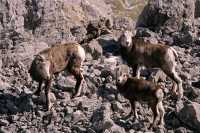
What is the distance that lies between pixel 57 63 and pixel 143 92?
3.06 meters

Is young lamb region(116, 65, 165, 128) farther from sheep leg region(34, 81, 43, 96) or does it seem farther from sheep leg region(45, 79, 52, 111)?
sheep leg region(34, 81, 43, 96)

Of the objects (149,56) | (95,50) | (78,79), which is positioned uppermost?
(149,56)

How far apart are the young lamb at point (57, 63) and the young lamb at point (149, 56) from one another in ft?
4.46

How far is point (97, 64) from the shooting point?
21.3 m

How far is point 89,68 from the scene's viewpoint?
2123cm

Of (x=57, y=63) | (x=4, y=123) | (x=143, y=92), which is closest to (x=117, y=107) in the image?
(x=143, y=92)

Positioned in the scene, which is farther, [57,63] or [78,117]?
[57,63]

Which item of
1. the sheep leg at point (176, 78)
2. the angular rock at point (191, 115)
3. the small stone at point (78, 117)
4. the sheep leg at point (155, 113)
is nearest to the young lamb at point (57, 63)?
the small stone at point (78, 117)

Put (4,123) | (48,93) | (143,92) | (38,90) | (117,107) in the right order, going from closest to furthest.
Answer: (143,92)
(117,107)
(4,123)
(48,93)
(38,90)

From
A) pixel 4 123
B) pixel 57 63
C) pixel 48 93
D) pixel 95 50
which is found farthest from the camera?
pixel 95 50

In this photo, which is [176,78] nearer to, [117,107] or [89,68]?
[117,107]

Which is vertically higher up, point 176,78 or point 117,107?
point 176,78

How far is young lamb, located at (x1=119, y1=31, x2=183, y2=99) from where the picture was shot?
765 inches

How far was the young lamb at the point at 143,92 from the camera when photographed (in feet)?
57.3
